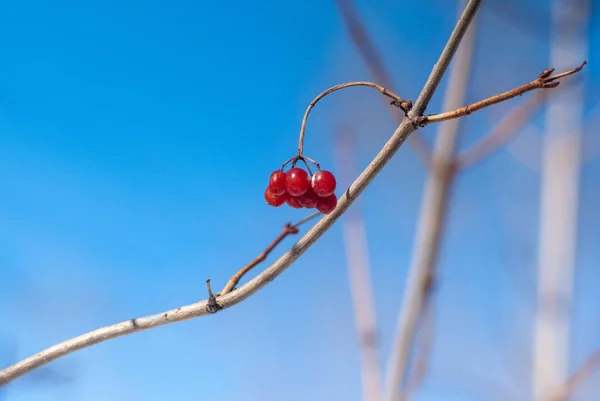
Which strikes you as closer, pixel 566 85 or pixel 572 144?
pixel 566 85

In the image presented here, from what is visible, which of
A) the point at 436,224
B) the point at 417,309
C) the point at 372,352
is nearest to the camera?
the point at 436,224

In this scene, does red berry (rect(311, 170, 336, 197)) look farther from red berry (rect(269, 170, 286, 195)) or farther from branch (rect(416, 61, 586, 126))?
branch (rect(416, 61, 586, 126))

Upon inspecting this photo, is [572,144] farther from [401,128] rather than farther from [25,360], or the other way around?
[25,360]

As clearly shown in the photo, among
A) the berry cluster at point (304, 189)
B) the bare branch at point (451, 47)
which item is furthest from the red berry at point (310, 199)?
the bare branch at point (451, 47)

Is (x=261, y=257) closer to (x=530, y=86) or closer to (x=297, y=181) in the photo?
(x=297, y=181)

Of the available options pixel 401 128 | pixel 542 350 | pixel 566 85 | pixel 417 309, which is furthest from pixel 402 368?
pixel 542 350

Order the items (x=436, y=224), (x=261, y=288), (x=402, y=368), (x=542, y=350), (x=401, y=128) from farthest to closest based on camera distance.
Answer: (x=542, y=350) → (x=402, y=368) → (x=436, y=224) → (x=261, y=288) → (x=401, y=128)

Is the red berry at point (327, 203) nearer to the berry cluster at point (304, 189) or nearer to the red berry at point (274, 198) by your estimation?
the berry cluster at point (304, 189)

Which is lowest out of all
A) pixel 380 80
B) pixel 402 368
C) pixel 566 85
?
pixel 402 368
